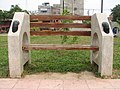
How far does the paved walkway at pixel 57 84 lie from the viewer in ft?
17.7

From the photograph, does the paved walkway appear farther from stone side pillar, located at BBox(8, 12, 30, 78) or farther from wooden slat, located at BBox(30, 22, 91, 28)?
wooden slat, located at BBox(30, 22, 91, 28)

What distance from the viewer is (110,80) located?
6.01m

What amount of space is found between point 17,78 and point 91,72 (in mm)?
1902

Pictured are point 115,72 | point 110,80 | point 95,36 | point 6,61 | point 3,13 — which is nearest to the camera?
point 110,80

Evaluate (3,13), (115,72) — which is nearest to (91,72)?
(115,72)

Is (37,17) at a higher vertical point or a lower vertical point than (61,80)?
higher

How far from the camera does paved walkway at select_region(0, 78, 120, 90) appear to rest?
17.7 feet

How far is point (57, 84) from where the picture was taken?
5.69 m

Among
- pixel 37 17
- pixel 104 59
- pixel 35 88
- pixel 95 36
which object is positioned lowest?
pixel 35 88

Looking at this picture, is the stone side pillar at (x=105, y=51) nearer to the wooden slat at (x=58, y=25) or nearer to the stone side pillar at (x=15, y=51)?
the wooden slat at (x=58, y=25)

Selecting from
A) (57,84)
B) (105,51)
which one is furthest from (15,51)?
(105,51)

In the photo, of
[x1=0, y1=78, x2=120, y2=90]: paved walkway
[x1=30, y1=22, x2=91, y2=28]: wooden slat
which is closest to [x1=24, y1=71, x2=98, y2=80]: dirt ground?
[x1=0, y1=78, x2=120, y2=90]: paved walkway

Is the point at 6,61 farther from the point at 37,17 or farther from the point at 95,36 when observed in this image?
the point at 95,36

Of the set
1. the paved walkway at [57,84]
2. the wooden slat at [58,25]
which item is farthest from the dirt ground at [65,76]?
the wooden slat at [58,25]
